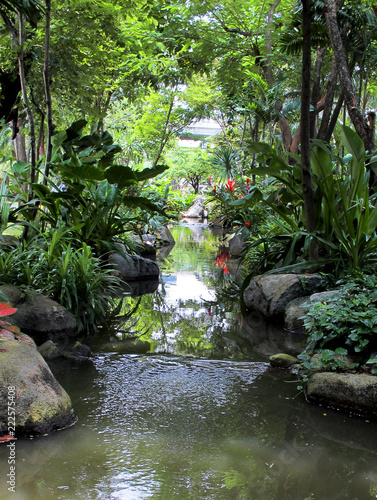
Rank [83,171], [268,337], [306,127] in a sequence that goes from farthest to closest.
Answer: [83,171] < [268,337] < [306,127]

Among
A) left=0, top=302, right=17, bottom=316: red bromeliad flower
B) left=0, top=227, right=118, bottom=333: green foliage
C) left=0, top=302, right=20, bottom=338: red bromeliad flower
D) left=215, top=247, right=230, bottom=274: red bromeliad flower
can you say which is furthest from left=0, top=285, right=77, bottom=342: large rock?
left=215, top=247, right=230, bottom=274: red bromeliad flower

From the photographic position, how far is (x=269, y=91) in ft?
28.8

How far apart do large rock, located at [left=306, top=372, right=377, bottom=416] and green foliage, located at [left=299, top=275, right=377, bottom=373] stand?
0.28ft

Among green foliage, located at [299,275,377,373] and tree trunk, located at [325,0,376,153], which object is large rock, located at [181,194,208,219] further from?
green foliage, located at [299,275,377,373]

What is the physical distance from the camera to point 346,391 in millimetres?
2527

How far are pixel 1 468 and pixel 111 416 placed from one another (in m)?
0.69

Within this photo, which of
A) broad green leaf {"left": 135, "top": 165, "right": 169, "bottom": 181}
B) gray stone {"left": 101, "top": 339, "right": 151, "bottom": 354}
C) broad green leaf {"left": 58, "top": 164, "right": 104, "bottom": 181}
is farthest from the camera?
broad green leaf {"left": 135, "top": 165, "right": 169, "bottom": 181}

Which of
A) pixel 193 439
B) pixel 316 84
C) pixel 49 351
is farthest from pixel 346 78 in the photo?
pixel 193 439

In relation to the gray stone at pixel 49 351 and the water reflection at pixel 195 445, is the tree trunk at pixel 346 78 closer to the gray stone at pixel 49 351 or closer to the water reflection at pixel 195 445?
the water reflection at pixel 195 445

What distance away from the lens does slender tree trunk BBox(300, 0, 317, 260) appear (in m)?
3.33

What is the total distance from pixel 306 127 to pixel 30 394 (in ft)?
10.5

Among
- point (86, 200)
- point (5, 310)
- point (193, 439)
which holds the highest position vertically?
point (86, 200)

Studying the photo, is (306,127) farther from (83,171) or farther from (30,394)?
(30,394)

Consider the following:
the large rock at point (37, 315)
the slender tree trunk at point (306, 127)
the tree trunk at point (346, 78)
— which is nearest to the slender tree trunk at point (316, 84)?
the tree trunk at point (346, 78)
